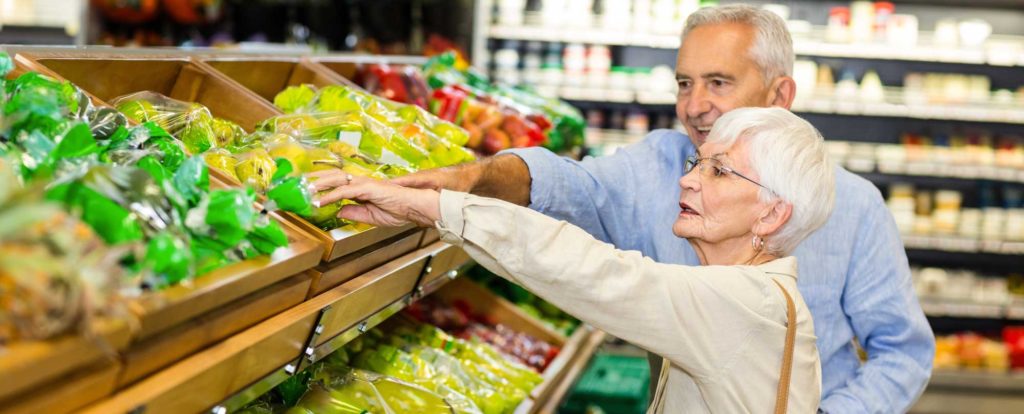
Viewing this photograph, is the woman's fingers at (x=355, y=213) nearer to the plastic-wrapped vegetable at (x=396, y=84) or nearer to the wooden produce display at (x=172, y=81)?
the wooden produce display at (x=172, y=81)

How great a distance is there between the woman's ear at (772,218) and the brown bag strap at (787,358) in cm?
17

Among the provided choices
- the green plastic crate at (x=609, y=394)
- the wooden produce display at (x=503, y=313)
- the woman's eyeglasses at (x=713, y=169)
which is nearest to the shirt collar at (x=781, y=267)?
the woman's eyeglasses at (x=713, y=169)

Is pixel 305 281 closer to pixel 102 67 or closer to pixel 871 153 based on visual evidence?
pixel 102 67

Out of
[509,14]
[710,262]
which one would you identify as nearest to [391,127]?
[710,262]

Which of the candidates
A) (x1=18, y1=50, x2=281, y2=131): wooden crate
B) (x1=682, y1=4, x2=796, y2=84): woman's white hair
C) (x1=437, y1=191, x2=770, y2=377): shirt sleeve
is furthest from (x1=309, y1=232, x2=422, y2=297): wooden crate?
(x1=682, y1=4, x2=796, y2=84): woman's white hair

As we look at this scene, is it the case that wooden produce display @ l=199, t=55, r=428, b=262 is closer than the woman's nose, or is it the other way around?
the woman's nose

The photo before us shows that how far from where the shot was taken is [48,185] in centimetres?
113

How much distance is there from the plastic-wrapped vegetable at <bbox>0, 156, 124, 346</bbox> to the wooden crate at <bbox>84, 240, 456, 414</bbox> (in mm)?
171

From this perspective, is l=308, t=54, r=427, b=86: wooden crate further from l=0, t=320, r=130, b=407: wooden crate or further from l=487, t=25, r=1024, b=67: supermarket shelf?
l=487, t=25, r=1024, b=67: supermarket shelf

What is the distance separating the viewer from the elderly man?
223 cm

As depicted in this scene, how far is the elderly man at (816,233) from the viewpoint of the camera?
2.23m

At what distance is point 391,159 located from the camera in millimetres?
2053

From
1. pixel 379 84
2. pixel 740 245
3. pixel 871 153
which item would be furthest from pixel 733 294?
pixel 871 153

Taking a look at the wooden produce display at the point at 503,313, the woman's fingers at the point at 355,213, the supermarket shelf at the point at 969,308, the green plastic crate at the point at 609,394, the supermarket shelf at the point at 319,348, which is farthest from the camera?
the supermarket shelf at the point at 969,308
